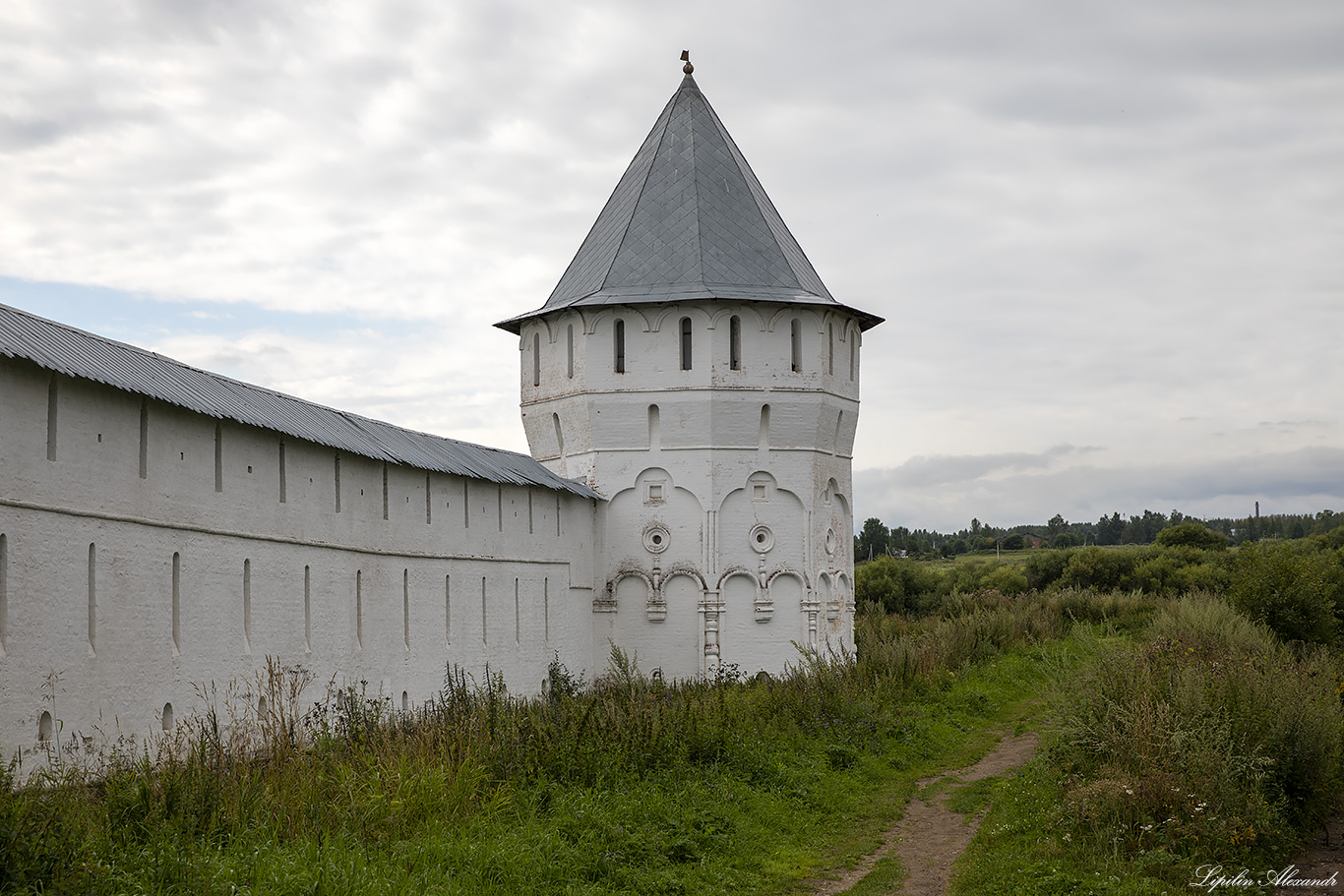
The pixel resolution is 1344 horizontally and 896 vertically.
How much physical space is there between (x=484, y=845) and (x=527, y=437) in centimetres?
1485

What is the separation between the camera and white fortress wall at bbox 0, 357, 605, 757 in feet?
29.8

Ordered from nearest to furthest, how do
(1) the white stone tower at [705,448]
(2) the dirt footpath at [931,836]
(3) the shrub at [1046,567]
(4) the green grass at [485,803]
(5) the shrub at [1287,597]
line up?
(4) the green grass at [485,803], (2) the dirt footpath at [931,836], (1) the white stone tower at [705,448], (5) the shrub at [1287,597], (3) the shrub at [1046,567]

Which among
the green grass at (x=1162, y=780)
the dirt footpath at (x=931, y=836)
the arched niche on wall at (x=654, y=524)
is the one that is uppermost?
the arched niche on wall at (x=654, y=524)

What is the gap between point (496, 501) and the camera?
17109 mm

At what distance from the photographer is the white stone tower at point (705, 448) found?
20406mm

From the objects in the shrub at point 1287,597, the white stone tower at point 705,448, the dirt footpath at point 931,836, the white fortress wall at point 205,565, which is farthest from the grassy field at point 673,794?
the shrub at point 1287,597

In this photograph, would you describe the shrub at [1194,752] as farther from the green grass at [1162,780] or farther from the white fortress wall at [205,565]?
the white fortress wall at [205,565]

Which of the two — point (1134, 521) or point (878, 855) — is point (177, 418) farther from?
point (1134, 521)

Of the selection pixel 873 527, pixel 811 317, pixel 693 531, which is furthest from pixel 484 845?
pixel 873 527

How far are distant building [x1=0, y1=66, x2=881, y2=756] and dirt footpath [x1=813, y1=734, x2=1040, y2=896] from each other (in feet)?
19.5

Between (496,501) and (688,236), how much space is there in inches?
265

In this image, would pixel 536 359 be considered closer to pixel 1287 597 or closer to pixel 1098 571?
pixel 1287 597

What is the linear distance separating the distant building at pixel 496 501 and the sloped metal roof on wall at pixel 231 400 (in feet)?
0.16

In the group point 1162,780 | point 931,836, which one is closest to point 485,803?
point 931,836
